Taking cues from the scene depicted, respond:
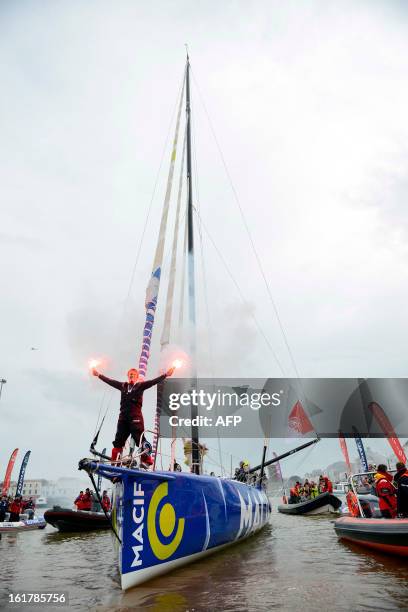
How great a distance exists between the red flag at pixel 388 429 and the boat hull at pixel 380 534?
19.9 meters

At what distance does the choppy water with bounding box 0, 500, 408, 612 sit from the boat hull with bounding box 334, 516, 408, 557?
0.71 feet

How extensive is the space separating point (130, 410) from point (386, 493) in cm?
570

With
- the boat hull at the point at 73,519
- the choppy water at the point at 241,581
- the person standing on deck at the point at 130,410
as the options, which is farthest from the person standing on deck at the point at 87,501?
the person standing on deck at the point at 130,410

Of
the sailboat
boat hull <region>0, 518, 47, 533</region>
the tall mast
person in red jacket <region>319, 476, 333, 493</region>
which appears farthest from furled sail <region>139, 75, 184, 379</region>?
person in red jacket <region>319, 476, 333, 493</region>

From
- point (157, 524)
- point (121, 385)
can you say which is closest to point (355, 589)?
point (157, 524)

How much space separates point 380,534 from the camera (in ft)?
24.3

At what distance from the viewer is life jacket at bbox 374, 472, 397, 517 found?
784cm

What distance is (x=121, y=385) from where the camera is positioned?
7352 millimetres

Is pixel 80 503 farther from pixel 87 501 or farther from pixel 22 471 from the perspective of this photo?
pixel 22 471

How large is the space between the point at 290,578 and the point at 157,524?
227cm

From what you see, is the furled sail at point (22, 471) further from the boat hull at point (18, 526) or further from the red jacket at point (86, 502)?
the red jacket at point (86, 502)

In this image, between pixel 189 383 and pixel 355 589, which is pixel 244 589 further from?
pixel 189 383

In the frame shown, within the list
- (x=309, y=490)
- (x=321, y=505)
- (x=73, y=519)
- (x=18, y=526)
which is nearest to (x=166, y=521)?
(x=73, y=519)

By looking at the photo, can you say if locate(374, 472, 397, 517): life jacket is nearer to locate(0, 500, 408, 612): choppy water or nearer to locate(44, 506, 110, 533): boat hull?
Answer: locate(0, 500, 408, 612): choppy water
